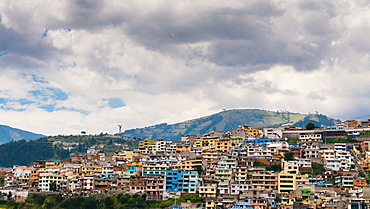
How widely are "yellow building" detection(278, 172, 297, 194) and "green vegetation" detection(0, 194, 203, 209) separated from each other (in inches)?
435

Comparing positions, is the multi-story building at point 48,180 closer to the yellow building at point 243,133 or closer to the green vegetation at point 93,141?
the yellow building at point 243,133

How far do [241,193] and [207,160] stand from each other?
16130 mm

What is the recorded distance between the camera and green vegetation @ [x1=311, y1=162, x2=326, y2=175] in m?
80.8

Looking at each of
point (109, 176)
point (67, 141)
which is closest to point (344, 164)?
point (109, 176)

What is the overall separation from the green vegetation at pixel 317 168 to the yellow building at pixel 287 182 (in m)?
7.72

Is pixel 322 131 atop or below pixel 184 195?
atop

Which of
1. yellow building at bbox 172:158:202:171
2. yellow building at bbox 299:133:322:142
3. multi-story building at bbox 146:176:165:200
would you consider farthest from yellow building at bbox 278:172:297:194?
yellow building at bbox 299:133:322:142

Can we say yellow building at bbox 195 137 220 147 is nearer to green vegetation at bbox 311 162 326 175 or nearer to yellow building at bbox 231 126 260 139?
yellow building at bbox 231 126 260 139

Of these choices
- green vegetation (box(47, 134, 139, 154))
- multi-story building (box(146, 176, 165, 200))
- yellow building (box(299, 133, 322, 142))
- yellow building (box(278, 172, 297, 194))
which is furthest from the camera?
green vegetation (box(47, 134, 139, 154))

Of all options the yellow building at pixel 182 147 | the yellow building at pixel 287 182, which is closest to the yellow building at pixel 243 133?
the yellow building at pixel 182 147

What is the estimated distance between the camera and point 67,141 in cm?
18412

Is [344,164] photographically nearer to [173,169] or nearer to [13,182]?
[173,169]

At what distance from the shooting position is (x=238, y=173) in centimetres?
7906

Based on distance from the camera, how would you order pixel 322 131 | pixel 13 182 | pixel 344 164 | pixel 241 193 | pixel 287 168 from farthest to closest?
pixel 322 131 → pixel 13 182 → pixel 344 164 → pixel 287 168 → pixel 241 193
